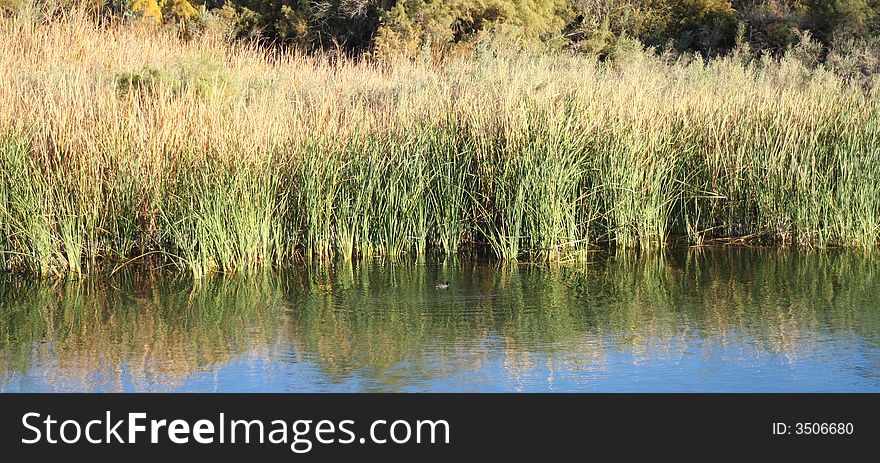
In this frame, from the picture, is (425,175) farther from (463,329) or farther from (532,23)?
(532,23)

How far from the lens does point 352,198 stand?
Result: 28.0 feet

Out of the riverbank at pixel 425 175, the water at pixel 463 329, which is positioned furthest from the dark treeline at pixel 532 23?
the water at pixel 463 329

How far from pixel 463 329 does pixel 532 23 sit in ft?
44.8

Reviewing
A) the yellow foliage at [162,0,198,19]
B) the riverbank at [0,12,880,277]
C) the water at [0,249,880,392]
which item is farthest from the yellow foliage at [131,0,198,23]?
the water at [0,249,880,392]

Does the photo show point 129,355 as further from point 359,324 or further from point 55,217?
point 55,217

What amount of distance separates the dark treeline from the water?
33.4 feet

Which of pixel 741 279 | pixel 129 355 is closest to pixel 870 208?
pixel 741 279

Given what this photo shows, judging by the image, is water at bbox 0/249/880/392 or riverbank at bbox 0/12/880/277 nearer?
water at bbox 0/249/880/392

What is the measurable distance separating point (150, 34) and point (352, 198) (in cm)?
960

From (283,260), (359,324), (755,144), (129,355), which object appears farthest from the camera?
(755,144)

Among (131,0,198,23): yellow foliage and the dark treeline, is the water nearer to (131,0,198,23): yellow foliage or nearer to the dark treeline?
the dark treeline

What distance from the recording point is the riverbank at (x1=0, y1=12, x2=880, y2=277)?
7.87m

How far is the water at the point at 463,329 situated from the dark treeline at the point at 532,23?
10174 millimetres

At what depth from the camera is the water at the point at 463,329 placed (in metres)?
5.39
